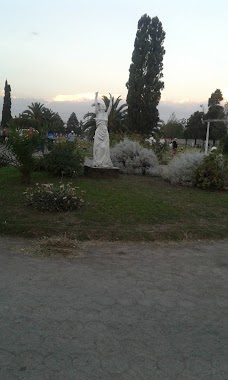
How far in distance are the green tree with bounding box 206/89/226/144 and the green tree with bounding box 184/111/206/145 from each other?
162cm

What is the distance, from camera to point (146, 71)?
38375 mm

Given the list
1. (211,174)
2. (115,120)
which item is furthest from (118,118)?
(211,174)

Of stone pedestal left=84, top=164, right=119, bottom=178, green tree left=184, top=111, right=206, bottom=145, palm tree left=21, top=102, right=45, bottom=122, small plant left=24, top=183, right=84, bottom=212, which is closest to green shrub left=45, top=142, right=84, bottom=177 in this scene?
stone pedestal left=84, top=164, right=119, bottom=178

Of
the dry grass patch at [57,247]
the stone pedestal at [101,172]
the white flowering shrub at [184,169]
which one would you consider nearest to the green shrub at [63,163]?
the stone pedestal at [101,172]

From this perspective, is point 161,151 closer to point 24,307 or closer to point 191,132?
point 24,307

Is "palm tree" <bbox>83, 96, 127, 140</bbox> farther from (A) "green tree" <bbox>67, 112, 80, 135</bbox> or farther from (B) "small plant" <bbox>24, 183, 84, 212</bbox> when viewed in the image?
(A) "green tree" <bbox>67, 112, 80, 135</bbox>

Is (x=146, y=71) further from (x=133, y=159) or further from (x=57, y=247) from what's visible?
(x=57, y=247)

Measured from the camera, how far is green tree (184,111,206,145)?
65169mm

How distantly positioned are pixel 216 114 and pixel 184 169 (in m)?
56.1

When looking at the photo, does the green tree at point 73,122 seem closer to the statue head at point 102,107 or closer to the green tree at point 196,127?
the green tree at point 196,127

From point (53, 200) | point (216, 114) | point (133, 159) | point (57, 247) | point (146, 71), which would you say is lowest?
point (57, 247)

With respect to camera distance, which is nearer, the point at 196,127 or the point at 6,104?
the point at 6,104

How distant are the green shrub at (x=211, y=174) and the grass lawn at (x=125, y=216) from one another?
0.83 metres

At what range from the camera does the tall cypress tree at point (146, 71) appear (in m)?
38.3
